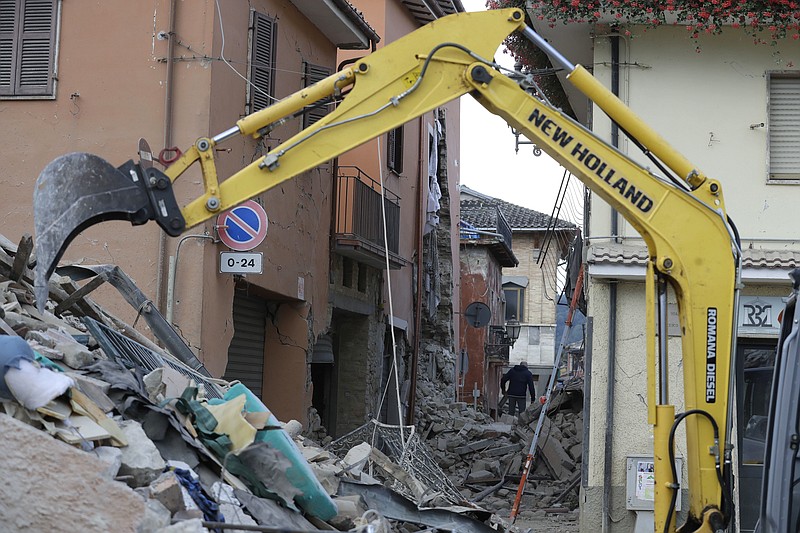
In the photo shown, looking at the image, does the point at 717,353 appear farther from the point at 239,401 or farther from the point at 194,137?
the point at 194,137

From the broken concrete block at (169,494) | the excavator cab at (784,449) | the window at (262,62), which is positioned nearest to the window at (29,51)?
the window at (262,62)

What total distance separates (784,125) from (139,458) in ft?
30.7

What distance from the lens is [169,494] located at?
5.59 metres

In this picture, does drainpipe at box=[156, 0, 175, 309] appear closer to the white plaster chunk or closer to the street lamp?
the white plaster chunk

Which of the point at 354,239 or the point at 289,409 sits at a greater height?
the point at 354,239

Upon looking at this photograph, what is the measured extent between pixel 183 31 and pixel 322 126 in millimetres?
6841

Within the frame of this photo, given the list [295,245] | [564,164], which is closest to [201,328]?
[295,245]

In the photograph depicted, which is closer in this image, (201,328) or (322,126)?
(322,126)

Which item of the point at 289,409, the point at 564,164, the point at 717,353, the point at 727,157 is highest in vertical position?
the point at 727,157

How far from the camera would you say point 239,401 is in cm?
707

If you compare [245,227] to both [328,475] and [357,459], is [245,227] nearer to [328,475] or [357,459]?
[357,459]

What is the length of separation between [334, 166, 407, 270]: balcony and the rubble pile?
3.66 meters

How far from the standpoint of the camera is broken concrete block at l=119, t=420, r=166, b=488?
5.78 meters

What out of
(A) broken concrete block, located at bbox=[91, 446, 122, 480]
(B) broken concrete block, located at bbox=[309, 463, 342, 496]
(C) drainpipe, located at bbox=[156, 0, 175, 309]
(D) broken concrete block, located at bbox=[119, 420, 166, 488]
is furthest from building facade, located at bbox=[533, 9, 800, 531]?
(A) broken concrete block, located at bbox=[91, 446, 122, 480]
